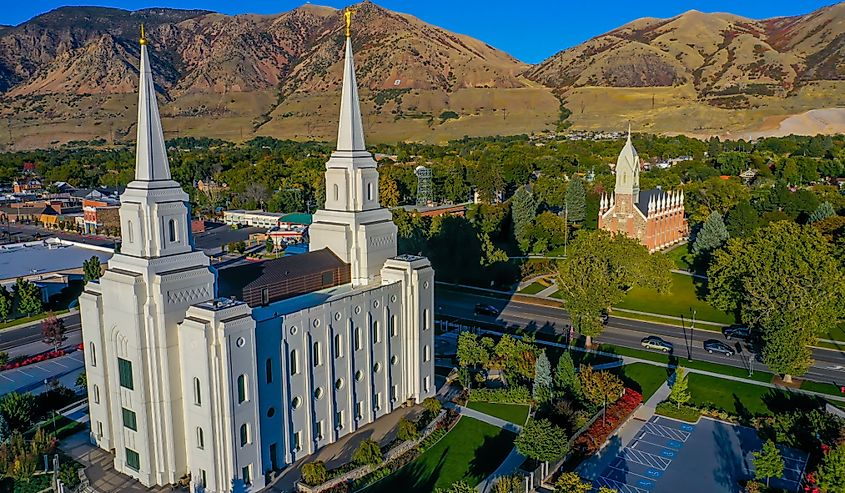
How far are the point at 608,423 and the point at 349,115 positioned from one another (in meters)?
25.3

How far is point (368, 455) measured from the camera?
1368 inches

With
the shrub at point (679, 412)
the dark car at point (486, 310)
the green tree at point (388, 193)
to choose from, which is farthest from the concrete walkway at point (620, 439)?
the green tree at point (388, 193)

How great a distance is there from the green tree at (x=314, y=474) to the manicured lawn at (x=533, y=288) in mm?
42746

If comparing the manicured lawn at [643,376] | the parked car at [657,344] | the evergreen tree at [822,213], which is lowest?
the manicured lawn at [643,376]

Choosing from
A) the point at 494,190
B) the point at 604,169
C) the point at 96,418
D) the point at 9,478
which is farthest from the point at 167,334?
the point at 604,169

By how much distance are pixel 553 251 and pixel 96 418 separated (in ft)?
221

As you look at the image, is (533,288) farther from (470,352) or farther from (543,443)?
(543,443)

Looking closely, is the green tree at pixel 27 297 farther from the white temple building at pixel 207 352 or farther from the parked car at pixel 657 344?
the parked car at pixel 657 344

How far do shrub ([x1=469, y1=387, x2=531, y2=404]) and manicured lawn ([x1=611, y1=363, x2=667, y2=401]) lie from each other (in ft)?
27.4

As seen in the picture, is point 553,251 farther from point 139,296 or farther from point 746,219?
point 139,296

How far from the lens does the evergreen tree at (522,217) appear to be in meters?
90.0

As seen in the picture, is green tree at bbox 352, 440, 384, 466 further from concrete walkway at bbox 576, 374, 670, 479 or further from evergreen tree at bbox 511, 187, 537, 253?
evergreen tree at bbox 511, 187, 537, 253

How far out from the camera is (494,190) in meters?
127

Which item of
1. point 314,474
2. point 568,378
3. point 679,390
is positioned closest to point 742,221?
point 679,390
